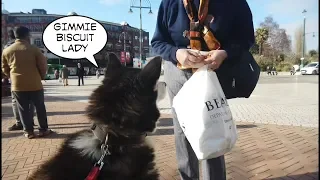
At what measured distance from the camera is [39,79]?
5.55 meters

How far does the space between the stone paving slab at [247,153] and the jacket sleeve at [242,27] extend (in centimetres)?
117

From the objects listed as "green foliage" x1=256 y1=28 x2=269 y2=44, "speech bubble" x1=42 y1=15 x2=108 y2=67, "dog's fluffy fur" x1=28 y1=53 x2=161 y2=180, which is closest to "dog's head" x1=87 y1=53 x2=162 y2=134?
"dog's fluffy fur" x1=28 y1=53 x2=161 y2=180

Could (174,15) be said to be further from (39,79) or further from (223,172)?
(39,79)

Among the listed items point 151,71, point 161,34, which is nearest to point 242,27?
point 161,34

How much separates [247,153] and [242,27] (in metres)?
2.81

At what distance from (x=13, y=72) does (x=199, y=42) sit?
437 centimetres

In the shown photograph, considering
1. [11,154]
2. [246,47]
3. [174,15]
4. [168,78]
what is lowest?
[11,154]

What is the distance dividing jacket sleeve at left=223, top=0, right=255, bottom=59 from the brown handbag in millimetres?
124

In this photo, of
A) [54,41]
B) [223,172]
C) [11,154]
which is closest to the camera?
[223,172]

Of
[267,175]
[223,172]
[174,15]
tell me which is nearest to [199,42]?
[174,15]

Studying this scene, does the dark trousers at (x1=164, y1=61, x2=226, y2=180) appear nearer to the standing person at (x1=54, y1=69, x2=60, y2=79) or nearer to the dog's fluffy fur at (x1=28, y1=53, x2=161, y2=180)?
the dog's fluffy fur at (x1=28, y1=53, x2=161, y2=180)

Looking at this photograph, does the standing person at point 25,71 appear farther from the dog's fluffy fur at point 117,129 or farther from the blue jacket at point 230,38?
the blue jacket at point 230,38

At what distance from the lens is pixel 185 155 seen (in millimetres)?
2604

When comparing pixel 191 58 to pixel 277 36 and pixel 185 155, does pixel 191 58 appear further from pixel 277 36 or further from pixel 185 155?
pixel 277 36
